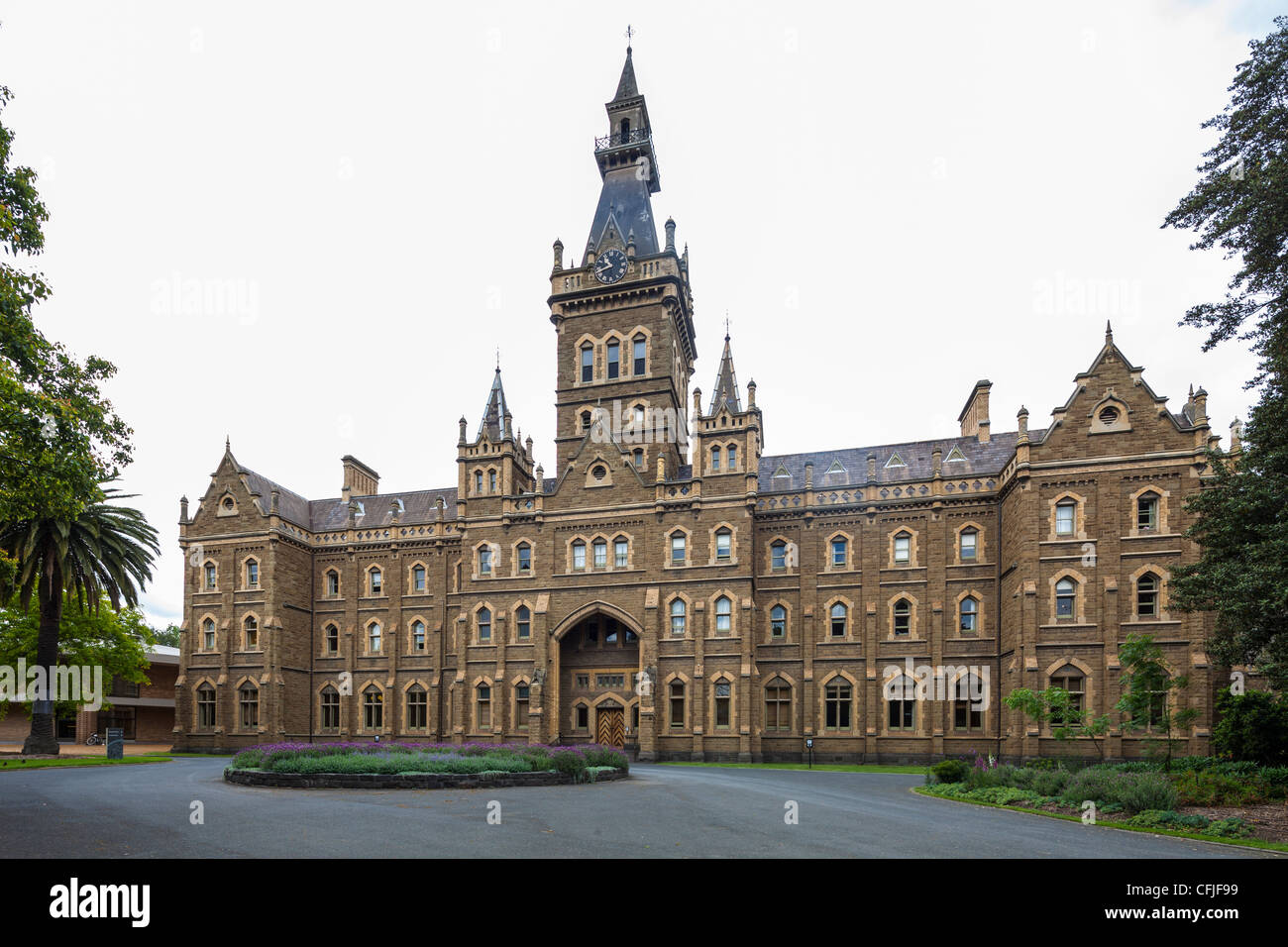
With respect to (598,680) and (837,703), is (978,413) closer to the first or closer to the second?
(837,703)

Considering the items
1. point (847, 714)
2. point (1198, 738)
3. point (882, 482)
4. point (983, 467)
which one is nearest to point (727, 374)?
point (882, 482)

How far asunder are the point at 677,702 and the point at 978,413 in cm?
2276

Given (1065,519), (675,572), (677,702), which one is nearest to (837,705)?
(677,702)

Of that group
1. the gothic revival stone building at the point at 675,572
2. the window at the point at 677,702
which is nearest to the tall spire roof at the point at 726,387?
the gothic revival stone building at the point at 675,572

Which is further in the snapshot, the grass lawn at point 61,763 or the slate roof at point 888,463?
the slate roof at point 888,463

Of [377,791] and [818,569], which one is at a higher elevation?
[818,569]

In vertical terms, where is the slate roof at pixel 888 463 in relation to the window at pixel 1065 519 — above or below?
above

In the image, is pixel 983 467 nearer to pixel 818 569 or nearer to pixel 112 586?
pixel 818 569

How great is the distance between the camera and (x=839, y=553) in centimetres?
4153

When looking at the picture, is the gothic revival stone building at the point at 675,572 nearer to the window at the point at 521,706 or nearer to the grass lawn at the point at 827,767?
the window at the point at 521,706

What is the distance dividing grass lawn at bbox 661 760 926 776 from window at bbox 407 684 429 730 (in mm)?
15606

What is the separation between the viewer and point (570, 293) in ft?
160

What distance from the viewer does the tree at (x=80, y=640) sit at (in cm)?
4238
